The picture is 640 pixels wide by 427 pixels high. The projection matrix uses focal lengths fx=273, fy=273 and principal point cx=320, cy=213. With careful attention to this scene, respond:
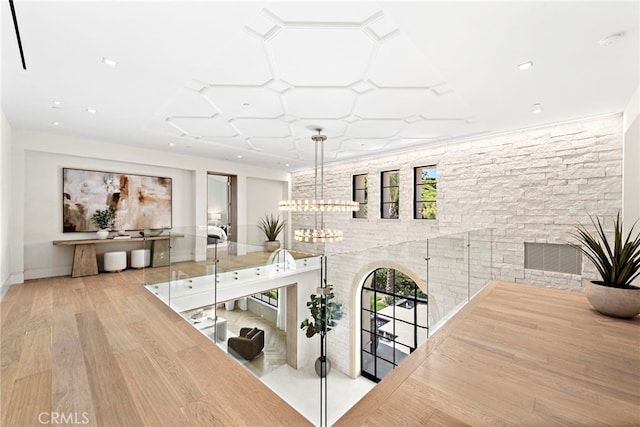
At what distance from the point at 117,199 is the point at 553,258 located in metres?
8.27

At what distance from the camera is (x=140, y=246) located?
6.23 metres

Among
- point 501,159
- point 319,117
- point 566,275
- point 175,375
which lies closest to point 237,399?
point 175,375

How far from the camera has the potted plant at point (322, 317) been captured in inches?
71.0

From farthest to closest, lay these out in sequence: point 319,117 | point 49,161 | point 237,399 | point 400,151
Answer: point 400,151, point 49,161, point 319,117, point 237,399

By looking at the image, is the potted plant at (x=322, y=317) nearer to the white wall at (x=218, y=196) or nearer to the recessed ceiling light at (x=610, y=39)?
the recessed ceiling light at (x=610, y=39)

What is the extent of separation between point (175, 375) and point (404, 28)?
3148 millimetres

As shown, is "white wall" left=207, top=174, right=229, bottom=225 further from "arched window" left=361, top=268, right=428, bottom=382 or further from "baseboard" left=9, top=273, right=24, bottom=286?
"arched window" left=361, top=268, right=428, bottom=382

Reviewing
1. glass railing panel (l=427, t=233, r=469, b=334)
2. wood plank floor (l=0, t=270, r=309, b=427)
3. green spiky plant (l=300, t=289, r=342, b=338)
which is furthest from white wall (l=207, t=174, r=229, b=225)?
green spiky plant (l=300, t=289, r=342, b=338)

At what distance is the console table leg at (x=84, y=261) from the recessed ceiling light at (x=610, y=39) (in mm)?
7737

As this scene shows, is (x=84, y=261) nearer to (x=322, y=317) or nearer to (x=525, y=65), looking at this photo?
(x=322, y=317)

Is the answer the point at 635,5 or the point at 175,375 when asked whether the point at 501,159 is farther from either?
the point at 175,375

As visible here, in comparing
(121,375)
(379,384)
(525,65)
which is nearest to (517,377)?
(379,384)

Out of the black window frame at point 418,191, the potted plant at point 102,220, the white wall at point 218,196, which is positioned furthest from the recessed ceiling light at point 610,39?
the white wall at point 218,196

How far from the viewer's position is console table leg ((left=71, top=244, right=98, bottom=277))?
5191 millimetres
